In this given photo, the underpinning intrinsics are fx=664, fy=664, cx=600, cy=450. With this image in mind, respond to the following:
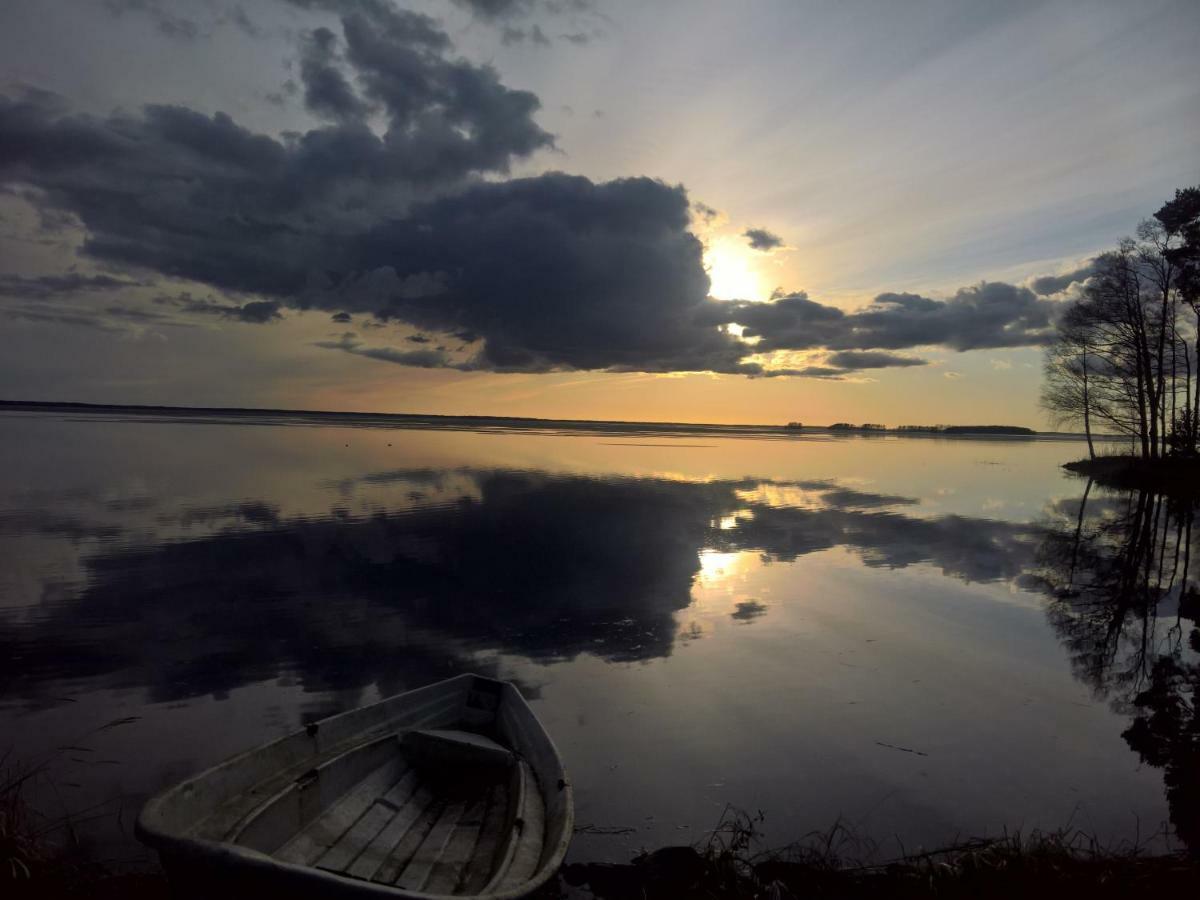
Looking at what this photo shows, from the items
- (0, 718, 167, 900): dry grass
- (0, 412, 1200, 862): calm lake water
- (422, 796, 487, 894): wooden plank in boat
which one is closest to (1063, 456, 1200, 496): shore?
(0, 412, 1200, 862): calm lake water

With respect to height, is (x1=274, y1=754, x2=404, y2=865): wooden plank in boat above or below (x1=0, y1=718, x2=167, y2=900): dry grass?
above

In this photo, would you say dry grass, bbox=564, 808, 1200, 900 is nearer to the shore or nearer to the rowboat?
the rowboat

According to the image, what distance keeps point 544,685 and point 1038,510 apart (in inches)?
1347

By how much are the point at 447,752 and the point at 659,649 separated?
6122 mm

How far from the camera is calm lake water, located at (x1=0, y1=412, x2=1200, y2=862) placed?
830 cm

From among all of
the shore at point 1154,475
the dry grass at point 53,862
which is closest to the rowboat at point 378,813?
the dry grass at point 53,862

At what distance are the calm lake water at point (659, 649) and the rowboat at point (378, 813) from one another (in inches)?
41.8

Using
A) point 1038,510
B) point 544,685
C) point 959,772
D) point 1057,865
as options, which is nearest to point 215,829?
point 544,685

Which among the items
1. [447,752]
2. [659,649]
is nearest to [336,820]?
[447,752]

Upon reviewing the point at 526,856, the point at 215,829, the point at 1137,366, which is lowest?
the point at 526,856

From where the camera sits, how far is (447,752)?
8172 mm

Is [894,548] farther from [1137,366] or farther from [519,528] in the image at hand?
[1137,366]

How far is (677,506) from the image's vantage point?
109ft

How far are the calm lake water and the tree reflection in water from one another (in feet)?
0.27
